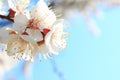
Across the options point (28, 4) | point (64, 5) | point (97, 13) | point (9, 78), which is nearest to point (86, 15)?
point (97, 13)

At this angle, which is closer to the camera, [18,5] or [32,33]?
[32,33]

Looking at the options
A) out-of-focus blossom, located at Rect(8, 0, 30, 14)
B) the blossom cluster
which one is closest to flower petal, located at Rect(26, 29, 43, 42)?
the blossom cluster

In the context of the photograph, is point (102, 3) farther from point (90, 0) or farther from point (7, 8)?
point (7, 8)

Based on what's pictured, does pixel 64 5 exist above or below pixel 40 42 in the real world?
above

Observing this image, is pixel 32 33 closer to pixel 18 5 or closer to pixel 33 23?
pixel 33 23

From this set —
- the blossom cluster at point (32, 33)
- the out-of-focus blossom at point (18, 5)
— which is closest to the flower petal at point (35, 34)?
the blossom cluster at point (32, 33)

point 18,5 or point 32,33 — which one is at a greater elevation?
point 18,5

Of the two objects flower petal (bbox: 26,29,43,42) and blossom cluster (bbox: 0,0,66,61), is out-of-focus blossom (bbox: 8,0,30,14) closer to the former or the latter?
blossom cluster (bbox: 0,0,66,61)

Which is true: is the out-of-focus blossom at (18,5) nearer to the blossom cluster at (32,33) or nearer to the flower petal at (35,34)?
the blossom cluster at (32,33)

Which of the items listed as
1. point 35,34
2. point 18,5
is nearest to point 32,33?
point 35,34
